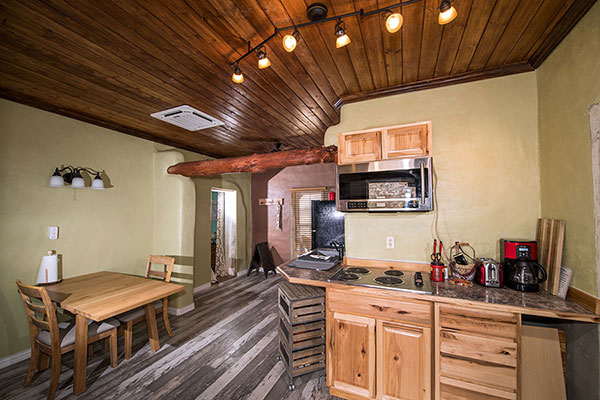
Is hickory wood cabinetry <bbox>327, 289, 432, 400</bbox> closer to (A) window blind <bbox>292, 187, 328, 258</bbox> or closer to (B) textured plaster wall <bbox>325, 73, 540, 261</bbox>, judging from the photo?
(B) textured plaster wall <bbox>325, 73, 540, 261</bbox>

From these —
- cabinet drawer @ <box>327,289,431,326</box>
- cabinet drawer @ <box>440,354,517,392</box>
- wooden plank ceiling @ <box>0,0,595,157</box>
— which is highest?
wooden plank ceiling @ <box>0,0,595,157</box>

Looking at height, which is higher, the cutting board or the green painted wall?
the green painted wall

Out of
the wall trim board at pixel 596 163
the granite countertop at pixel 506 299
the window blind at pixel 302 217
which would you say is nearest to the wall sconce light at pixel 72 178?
the granite countertop at pixel 506 299

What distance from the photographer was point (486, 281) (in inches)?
72.2

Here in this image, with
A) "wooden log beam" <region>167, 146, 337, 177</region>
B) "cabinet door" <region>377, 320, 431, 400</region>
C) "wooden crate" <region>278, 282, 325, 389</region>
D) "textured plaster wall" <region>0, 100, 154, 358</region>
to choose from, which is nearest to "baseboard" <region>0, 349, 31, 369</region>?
"textured plaster wall" <region>0, 100, 154, 358</region>

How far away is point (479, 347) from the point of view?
1.56m

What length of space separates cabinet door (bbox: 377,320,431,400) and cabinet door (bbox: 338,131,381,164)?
1385mm

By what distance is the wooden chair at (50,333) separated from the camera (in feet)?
6.38

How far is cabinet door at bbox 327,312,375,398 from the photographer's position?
1842mm

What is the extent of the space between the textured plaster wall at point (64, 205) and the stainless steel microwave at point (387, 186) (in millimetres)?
3033

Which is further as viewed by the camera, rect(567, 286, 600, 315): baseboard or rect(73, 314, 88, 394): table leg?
rect(73, 314, 88, 394): table leg

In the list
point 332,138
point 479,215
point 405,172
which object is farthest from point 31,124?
point 479,215

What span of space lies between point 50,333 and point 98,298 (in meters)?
0.36

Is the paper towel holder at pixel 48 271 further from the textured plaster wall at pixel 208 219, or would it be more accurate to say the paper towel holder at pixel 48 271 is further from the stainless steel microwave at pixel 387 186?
the stainless steel microwave at pixel 387 186
